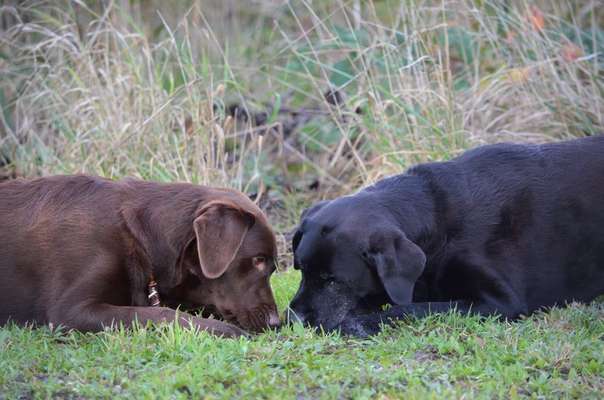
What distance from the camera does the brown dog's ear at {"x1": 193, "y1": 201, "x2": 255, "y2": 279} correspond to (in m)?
4.65

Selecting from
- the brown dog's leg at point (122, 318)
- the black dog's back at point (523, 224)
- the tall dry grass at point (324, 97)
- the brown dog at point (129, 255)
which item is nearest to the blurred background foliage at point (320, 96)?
the tall dry grass at point (324, 97)

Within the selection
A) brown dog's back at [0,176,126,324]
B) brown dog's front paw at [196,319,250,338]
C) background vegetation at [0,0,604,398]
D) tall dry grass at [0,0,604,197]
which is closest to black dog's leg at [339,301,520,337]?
background vegetation at [0,0,604,398]

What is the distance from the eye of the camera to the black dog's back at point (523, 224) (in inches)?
199

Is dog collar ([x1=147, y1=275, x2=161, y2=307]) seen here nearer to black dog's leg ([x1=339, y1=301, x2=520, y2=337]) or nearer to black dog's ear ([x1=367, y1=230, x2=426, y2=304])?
black dog's leg ([x1=339, y1=301, x2=520, y2=337])

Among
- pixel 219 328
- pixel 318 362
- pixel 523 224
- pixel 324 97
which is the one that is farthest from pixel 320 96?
pixel 318 362

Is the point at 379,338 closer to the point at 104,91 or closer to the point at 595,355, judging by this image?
the point at 595,355

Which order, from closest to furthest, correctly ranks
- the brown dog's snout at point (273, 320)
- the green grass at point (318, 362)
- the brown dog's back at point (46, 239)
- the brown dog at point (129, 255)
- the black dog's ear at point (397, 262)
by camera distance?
the green grass at point (318, 362) → the black dog's ear at point (397, 262) → the brown dog at point (129, 255) → the brown dog's back at point (46, 239) → the brown dog's snout at point (273, 320)

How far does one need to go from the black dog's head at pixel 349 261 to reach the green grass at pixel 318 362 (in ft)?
0.72

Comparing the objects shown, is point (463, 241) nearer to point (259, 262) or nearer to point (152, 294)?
point (259, 262)

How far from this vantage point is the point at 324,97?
308 inches

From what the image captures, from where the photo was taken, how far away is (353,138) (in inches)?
333

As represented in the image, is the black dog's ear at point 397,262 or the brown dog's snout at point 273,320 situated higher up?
the black dog's ear at point 397,262

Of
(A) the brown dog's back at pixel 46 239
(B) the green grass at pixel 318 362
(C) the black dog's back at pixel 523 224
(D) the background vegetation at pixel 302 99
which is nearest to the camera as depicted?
(B) the green grass at pixel 318 362

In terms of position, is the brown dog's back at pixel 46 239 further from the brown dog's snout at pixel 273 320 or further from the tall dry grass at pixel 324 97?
the tall dry grass at pixel 324 97
